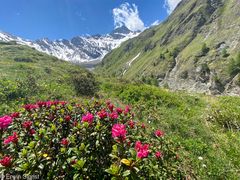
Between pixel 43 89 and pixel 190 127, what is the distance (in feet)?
43.0

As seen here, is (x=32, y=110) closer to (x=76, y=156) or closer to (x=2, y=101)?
(x=76, y=156)

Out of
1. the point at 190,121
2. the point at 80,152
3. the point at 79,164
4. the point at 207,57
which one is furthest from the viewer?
the point at 207,57

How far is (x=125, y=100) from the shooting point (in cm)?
2023

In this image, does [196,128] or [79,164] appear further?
[196,128]

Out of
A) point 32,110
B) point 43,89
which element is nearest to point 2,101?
point 43,89

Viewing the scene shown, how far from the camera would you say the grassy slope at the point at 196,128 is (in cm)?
829

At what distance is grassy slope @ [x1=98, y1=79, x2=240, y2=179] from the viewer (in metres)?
8.29

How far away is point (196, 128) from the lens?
13.7 meters

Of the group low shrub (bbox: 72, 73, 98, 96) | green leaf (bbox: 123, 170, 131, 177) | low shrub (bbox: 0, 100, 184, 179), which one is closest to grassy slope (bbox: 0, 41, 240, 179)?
low shrub (bbox: 72, 73, 98, 96)

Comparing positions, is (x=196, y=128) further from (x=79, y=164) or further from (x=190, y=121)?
(x=79, y=164)

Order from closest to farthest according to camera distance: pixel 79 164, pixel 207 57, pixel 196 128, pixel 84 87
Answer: pixel 79 164 < pixel 196 128 < pixel 84 87 < pixel 207 57

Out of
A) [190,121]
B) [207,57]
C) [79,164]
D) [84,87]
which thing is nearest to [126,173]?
[79,164]

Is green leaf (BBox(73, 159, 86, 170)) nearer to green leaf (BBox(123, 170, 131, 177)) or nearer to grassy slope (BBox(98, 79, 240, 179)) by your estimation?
green leaf (BBox(123, 170, 131, 177))

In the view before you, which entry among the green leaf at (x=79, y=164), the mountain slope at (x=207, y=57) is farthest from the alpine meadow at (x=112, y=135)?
the mountain slope at (x=207, y=57)
